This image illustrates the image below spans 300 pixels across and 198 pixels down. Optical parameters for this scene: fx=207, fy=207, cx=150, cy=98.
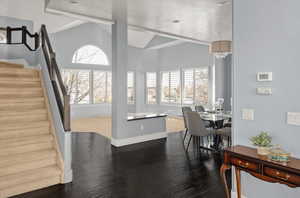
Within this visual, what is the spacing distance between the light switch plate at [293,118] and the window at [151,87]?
30.4ft

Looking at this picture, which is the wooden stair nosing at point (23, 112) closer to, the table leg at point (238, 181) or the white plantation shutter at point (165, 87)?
the table leg at point (238, 181)

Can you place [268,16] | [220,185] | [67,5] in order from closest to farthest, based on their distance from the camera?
[268,16] → [220,185] → [67,5]

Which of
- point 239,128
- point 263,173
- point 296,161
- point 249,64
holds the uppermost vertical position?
point 249,64

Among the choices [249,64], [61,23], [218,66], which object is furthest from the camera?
[218,66]

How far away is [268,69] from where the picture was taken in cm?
226

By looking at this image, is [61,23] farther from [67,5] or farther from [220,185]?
[220,185]

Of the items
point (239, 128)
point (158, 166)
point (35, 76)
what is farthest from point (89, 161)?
point (239, 128)

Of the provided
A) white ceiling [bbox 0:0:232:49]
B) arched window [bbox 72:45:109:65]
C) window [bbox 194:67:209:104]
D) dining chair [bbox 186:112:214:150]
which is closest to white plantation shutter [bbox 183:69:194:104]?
window [bbox 194:67:209:104]

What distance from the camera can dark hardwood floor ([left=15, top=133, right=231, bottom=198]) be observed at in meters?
2.77

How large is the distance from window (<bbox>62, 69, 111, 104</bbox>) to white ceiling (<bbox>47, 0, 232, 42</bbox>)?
4967 mm

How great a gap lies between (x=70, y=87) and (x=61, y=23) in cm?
302

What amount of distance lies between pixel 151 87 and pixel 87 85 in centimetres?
340

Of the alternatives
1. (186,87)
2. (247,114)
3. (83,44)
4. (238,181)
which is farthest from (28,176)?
(186,87)

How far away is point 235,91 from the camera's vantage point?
2.56 meters
